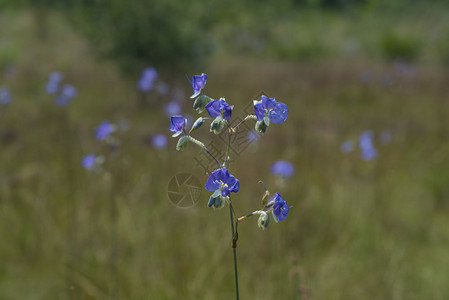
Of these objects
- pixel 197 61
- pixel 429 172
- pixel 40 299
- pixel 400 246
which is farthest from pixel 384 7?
pixel 40 299

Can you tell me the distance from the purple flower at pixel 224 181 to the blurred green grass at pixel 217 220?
0.46ft

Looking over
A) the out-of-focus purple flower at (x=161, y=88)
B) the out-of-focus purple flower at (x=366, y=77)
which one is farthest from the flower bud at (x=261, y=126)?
the out-of-focus purple flower at (x=366, y=77)

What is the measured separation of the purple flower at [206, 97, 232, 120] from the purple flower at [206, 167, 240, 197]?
0.09 m

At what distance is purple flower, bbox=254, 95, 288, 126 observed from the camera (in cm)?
74

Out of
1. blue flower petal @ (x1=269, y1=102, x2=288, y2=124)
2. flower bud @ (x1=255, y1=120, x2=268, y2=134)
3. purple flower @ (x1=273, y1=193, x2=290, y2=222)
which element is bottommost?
purple flower @ (x1=273, y1=193, x2=290, y2=222)

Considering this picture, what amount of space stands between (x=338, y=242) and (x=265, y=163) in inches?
40.7

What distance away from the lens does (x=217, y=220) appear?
8.43 feet

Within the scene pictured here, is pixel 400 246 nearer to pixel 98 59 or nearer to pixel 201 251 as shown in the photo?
pixel 201 251

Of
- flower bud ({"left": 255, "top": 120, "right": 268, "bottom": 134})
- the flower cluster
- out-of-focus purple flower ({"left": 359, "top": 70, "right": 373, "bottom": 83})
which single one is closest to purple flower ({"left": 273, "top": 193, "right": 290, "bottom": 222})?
the flower cluster

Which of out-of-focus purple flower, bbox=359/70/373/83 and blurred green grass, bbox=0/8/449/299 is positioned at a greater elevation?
out-of-focus purple flower, bbox=359/70/373/83

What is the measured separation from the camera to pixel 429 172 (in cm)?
393

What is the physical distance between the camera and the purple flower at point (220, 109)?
73 centimetres

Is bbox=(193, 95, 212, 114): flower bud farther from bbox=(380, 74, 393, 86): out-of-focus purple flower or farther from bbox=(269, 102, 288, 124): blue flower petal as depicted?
bbox=(380, 74, 393, 86): out-of-focus purple flower

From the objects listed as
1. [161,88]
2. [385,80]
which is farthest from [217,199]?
[385,80]
